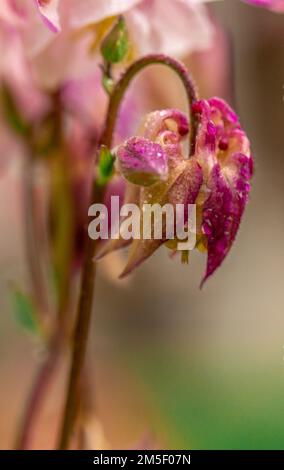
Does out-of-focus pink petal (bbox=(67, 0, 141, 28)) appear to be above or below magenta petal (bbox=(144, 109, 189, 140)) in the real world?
above

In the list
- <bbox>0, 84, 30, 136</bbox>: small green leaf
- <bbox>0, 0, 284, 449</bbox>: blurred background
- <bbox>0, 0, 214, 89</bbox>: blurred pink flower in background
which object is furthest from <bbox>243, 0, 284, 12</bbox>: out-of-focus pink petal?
<bbox>0, 0, 284, 449</bbox>: blurred background

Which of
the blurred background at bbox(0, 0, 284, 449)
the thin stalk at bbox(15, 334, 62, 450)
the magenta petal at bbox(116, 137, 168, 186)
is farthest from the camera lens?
the blurred background at bbox(0, 0, 284, 449)

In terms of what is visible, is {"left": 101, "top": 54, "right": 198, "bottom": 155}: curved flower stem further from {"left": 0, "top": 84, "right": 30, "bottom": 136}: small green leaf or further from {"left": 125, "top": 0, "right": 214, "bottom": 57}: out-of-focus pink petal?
{"left": 0, "top": 84, "right": 30, "bottom": 136}: small green leaf

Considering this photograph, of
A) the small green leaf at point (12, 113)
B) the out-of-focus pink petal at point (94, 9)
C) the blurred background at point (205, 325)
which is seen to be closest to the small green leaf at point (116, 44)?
the out-of-focus pink petal at point (94, 9)

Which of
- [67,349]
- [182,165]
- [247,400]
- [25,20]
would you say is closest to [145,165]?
[182,165]

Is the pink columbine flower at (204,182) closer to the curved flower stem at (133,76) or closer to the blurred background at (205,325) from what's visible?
the curved flower stem at (133,76)

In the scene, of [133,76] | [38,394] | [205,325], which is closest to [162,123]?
[133,76]

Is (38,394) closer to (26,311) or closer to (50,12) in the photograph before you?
(26,311)
